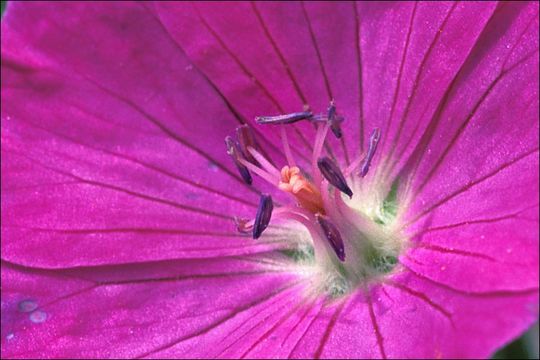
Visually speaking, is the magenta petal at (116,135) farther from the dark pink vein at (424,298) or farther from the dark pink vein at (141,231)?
the dark pink vein at (424,298)

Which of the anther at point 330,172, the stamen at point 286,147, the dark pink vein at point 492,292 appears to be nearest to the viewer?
the dark pink vein at point 492,292

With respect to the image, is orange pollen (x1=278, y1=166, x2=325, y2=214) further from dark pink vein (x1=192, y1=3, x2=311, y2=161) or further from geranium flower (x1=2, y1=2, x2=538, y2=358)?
dark pink vein (x1=192, y1=3, x2=311, y2=161)

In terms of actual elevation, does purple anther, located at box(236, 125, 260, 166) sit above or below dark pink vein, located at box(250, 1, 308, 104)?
below

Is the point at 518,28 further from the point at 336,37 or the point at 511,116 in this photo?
the point at 336,37

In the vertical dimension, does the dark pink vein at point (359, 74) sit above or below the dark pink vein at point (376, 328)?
above

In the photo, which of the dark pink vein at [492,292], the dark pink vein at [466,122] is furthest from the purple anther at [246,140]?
the dark pink vein at [492,292]

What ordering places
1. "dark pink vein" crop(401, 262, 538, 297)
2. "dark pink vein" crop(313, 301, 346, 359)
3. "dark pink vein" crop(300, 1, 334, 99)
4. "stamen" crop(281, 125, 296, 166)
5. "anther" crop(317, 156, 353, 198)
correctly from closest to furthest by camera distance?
"dark pink vein" crop(401, 262, 538, 297) → "dark pink vein" crop(313, 301, 346, 359) → "anther" crop(317, 156, 353, 198) → "stamen" crop(281, 125, 296, 166) → "dark pink vein" crop(300, 1, 334, 99)

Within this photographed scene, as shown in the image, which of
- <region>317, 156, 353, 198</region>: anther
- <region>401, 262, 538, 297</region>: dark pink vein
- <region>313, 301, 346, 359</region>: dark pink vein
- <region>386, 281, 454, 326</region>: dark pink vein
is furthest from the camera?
<region>317, 156, 353, 198</region>: anther

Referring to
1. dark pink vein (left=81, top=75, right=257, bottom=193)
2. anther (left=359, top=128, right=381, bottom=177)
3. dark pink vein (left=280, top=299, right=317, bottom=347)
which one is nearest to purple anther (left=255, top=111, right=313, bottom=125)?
anther (left=359, top=128, right=381, bottom=177)

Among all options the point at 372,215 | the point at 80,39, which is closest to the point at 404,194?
the point at 372,215
